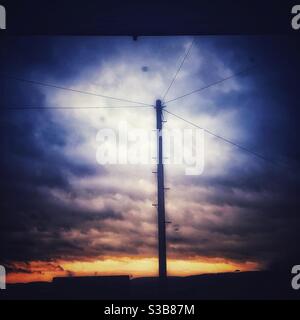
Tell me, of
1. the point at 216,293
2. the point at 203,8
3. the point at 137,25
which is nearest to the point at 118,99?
the point at 137,25

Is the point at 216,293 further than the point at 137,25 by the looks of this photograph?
Yes

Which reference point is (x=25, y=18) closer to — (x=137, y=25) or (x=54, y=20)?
(x=54, y=20)

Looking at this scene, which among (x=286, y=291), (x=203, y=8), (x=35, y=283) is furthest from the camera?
(x=35, y=283)

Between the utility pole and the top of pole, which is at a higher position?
the top of pole

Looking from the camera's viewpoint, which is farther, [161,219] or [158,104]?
[158,104]

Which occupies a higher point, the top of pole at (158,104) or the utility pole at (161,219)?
the top of pole at (158,104)

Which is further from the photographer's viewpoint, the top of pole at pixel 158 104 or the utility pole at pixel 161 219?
the top of pole at pixel 158 104

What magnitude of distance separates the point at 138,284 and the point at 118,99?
8.23m

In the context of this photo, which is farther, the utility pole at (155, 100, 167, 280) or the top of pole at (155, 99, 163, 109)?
the top of pole at (155, 99, 163, 109)

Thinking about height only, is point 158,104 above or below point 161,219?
above

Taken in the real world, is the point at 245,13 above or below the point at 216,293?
above
